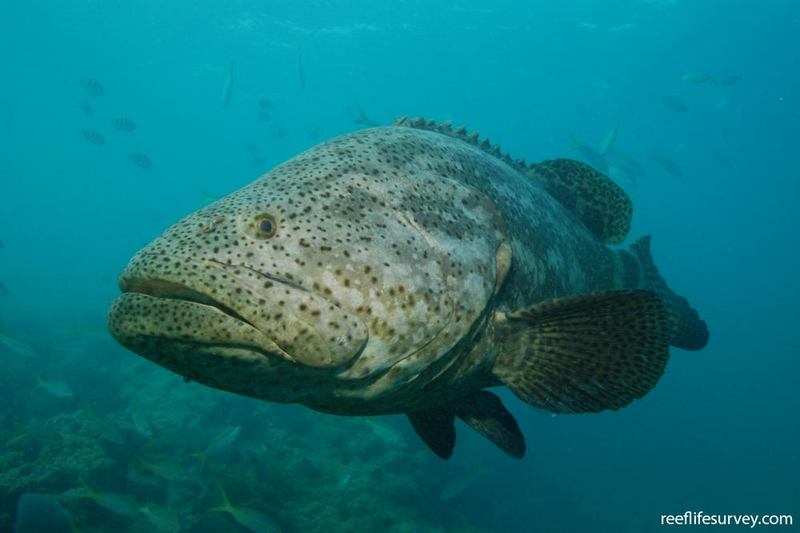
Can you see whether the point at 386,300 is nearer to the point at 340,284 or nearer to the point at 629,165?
the point at 340,284

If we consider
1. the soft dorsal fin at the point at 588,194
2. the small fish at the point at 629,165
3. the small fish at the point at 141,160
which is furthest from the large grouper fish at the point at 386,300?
the small fish at the point at 141,160

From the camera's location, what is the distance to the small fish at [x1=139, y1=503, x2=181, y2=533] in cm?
738

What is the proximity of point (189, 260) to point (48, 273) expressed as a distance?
171ft

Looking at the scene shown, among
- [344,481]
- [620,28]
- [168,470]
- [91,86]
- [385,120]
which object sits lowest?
[344,481]

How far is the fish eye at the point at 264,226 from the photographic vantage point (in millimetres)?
2088

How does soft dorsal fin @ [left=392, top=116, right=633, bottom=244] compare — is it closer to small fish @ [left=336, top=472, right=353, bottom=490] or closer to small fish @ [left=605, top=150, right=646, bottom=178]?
small fish @ [left=336, top=472, right=353, bottom=490]

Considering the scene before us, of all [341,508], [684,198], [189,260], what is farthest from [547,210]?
[684,198]

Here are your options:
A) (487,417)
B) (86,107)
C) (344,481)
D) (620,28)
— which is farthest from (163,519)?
(620,28)

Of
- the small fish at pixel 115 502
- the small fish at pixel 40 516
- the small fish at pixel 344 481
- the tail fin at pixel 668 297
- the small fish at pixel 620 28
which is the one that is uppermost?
the small fish at pixel 620 28

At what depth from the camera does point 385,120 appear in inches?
3369

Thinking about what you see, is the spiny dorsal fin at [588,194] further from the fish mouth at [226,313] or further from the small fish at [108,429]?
the small fish at [108,429]

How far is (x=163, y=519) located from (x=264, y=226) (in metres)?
7.67

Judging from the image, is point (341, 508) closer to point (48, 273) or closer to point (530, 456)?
point (530, 456)

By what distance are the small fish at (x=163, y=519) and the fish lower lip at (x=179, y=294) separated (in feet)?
23.6
